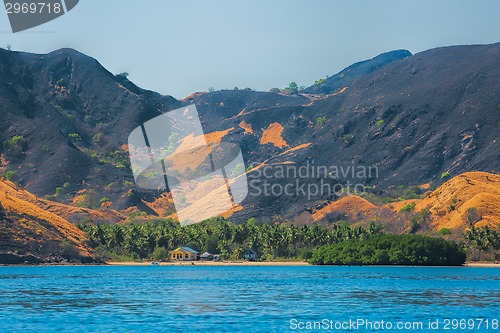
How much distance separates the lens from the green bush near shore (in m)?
153

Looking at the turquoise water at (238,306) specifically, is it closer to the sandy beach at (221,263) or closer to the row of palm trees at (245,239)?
the sandy beach at (221,263)

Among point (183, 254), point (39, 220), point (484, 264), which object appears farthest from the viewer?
point (183, 254)

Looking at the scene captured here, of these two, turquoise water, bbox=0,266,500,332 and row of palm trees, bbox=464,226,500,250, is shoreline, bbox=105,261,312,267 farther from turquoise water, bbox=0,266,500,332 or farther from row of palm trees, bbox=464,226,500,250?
turquoise water, bbox=0,266,500,332

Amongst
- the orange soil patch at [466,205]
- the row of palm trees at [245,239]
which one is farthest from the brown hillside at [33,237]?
the orange soil patch at [466,205]

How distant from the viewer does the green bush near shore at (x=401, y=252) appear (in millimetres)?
152625

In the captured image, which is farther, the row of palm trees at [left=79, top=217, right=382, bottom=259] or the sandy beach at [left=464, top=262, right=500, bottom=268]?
the row of palm trees at [left=79, top=217, right=382, bottom=259]

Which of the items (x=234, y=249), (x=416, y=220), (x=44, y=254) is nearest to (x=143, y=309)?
(x=44, y=254)

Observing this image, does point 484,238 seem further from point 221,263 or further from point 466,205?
point 221,263

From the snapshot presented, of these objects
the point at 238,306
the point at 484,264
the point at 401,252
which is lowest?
the point at 484,264

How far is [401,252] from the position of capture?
506 feet

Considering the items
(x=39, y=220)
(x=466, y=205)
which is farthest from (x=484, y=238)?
(x=39, y=220)

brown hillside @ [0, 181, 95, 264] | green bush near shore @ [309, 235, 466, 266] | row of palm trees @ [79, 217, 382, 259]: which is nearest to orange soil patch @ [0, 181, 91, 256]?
brown hillside @ [0, 181, 95, 264]

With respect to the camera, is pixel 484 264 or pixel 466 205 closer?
pixel 484 264

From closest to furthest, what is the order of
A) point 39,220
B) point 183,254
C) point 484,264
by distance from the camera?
point 484,264 → point 39,220 → point 183,254
